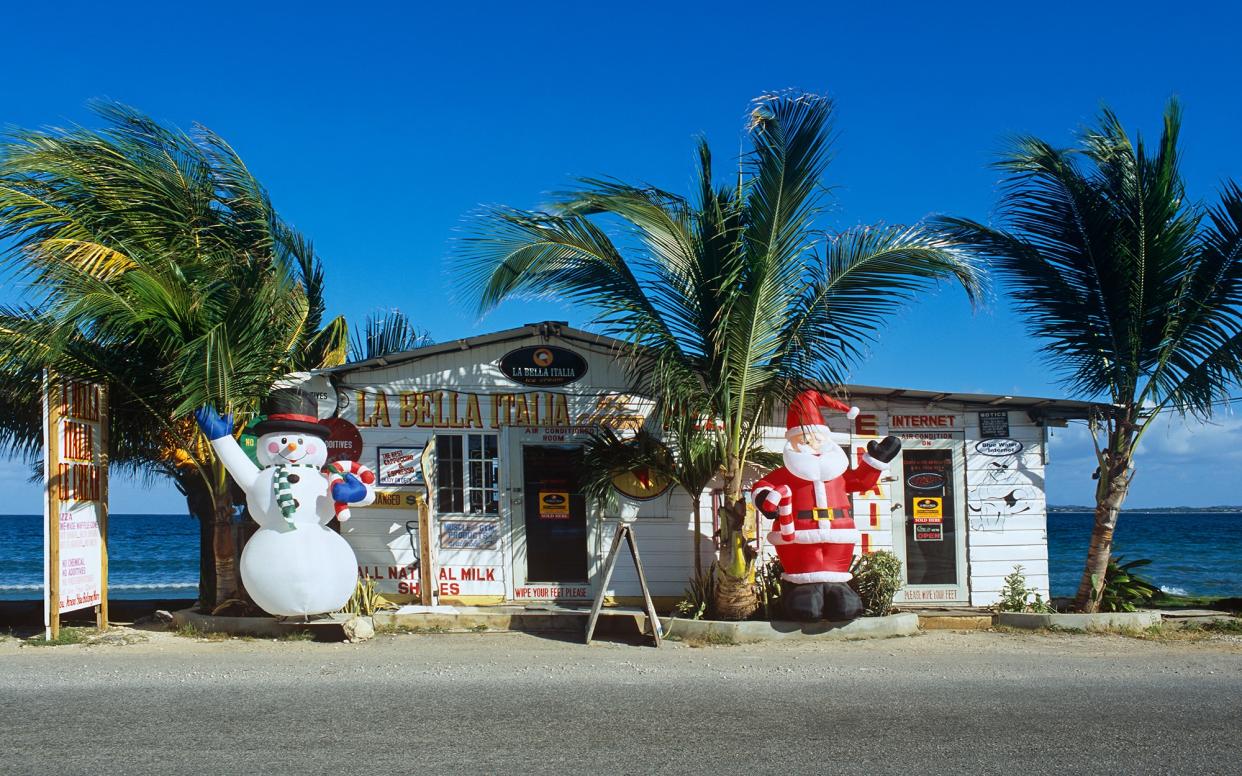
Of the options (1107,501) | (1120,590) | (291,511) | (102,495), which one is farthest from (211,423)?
(1120,590)

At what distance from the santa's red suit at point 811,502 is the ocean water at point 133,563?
14831 mm

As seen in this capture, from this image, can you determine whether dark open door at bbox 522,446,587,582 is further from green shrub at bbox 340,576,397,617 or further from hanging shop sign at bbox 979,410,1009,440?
hanging shop sign at bbox 979,410,1009,440

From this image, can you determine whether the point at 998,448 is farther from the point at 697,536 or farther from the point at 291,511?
the point at 291,511

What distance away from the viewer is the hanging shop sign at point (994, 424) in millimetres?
12203

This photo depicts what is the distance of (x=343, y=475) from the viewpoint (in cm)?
1025

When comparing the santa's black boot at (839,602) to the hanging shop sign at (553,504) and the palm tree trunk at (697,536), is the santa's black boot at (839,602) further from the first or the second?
the hanging shop sign at (553,504)

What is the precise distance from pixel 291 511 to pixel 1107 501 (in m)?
8.38

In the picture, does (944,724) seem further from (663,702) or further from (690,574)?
(690,574)

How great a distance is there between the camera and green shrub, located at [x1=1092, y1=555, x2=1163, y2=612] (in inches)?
460

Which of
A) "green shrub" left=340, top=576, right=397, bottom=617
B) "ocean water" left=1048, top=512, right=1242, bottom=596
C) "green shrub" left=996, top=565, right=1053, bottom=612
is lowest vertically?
"ocean water" left=1048, top=512, right=1242, bottom=596

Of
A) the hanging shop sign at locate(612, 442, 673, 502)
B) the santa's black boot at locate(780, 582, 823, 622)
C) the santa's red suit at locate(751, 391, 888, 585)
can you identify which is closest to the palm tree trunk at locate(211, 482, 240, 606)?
the hanging shop sign at locate(612, 442, 673, 502)

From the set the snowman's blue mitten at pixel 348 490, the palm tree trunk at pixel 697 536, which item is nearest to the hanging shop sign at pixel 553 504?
the palm tree trunk at pixel 697 536

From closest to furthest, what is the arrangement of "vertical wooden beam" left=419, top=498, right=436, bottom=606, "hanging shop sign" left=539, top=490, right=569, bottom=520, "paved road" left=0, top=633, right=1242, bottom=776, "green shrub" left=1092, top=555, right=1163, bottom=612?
1. "paved road" left=0, top=633, right=1242, bottom=776
2. "vertical wooden beam" left=419, top=498, right=436, bottom=606
3. "green shrub" left=1092, top=555, right=1163, bottom=612
4. "hanging shop sign" left=539, top=490, right=569, bottom=520

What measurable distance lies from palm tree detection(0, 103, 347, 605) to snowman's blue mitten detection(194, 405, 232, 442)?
0.09 metres
